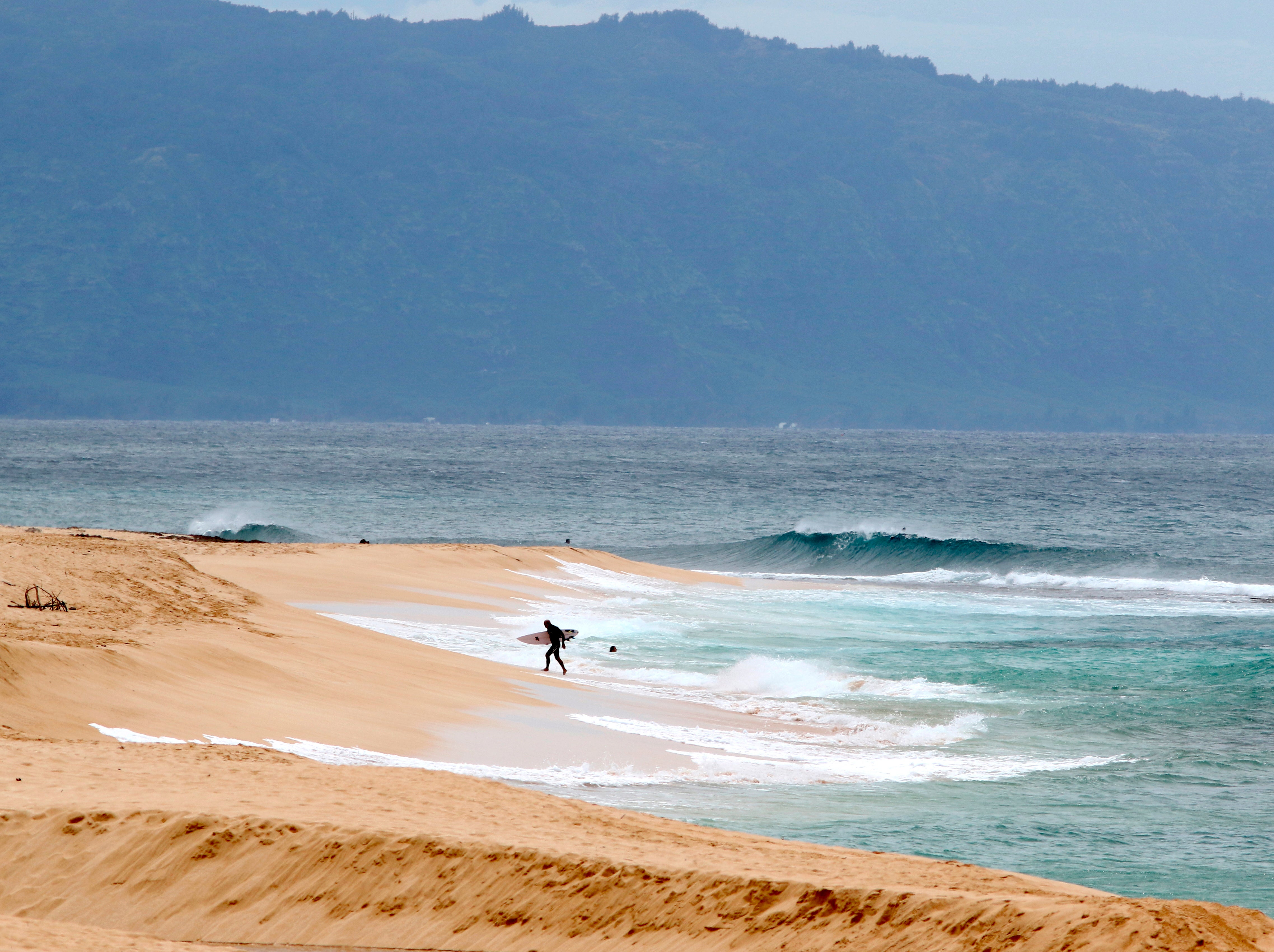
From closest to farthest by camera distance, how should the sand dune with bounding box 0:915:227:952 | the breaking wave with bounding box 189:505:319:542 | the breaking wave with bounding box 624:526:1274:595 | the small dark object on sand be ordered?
the sand dune with bounding box 0:915:227:952 → the small dark object on sand → the breaking wave with bounding box 624:526:1274:595 → the breaking wave with bounding box 189:505:319:542

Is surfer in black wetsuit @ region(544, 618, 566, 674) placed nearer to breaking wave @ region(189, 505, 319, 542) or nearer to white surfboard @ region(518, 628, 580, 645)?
white surfboard @ region(518, 628, 580, 645)

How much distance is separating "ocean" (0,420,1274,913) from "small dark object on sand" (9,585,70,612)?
7.14 m

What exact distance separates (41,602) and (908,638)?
17.1m

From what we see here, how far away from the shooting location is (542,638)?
22.1 metres

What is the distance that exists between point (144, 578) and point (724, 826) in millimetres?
11489

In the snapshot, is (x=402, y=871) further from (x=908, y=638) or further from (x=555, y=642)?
(x=908, y=638)

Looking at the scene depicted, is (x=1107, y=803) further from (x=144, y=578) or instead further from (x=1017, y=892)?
(x=144, y=578)

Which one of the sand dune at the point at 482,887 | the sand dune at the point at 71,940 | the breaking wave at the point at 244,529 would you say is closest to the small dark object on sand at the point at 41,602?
the sand dune at the point at 482,887

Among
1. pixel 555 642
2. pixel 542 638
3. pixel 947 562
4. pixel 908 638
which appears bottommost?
pixel 947 562

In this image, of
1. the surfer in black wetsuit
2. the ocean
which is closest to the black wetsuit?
the surfer in black wetsuit

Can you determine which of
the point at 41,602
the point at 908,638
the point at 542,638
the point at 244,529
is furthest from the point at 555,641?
the point at 244,529

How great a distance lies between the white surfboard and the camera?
2075cm

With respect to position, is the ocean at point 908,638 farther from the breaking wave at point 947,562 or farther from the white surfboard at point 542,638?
the white surfboard at point 542,638

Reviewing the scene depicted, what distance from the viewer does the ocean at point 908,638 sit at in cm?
1262
